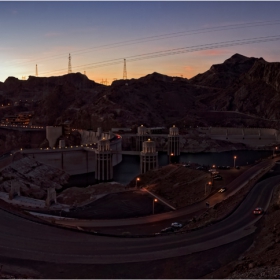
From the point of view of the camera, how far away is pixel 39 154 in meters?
53.2

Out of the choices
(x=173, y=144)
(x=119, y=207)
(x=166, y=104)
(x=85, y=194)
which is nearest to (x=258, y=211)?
(x=119, y=207)

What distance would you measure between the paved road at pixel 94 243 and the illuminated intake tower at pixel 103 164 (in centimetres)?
3519

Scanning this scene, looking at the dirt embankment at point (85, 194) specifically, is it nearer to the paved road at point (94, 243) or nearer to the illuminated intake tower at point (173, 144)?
the paved road at point (94, 243)

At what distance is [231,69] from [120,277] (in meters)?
157

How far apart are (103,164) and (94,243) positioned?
3823 centimetres

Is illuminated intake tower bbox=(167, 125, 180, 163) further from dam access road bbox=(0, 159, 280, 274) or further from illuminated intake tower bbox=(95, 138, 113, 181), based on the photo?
dam access road bbox=(0, 159, 280, 274)

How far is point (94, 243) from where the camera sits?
1574 cm

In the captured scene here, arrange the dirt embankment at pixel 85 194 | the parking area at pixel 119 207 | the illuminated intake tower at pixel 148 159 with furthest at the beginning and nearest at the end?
the illuminated intake tower at pixel 148 159 → the dirt embankment at pixel 85 194 → the parking area at pixel 119 207

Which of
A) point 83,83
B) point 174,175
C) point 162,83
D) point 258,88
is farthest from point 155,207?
point 83,83

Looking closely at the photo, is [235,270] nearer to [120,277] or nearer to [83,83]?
[120,277]

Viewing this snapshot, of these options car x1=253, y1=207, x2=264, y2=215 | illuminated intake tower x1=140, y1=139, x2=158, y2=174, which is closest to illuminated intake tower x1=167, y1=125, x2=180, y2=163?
illuminated intake tower x1=140, y1=139, x2=158, y2=174

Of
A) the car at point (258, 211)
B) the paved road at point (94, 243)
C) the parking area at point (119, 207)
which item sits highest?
the car at point (258, 211)

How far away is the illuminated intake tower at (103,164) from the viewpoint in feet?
175

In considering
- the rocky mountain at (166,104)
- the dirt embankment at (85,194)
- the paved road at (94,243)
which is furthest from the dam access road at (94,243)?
the rocky mountain at (166,104)
